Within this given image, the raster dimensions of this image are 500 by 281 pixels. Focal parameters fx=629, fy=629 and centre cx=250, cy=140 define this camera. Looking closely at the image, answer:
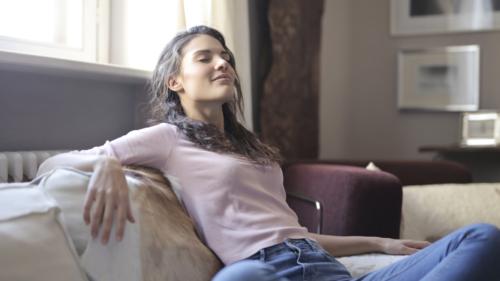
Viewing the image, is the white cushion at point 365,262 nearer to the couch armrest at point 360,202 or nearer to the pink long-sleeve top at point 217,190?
the pink long-sleeve top at point 217,190

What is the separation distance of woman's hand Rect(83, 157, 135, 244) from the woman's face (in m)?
0.49

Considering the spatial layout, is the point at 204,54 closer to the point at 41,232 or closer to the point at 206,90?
the point at 206,90

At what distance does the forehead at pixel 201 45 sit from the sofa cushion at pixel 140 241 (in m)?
0.42

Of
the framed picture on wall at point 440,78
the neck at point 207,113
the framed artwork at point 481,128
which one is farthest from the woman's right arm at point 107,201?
Result: the framed picture on wall at point 440,78

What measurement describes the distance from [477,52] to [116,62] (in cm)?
222

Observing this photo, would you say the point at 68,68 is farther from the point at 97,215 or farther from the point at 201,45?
the point at 97,215

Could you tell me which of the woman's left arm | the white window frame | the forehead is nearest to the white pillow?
the forehead

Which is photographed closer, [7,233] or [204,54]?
[7,233]

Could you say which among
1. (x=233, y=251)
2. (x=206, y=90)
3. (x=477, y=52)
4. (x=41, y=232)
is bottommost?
(x=233, y=251)

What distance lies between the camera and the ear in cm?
168

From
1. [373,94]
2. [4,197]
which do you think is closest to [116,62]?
[4,197]

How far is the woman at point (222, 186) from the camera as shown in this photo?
1.23 meters

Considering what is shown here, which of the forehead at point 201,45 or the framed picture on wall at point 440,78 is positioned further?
the framed picture on wall at point 440,78

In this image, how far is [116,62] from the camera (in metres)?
2.35
